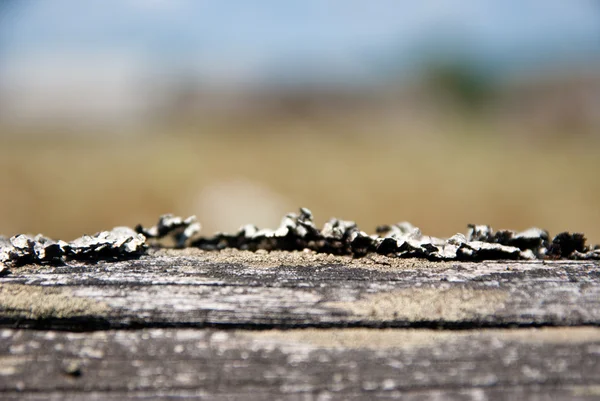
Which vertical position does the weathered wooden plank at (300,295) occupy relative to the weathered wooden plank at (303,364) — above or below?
above

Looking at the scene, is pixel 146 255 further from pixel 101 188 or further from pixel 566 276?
pixel 101 188

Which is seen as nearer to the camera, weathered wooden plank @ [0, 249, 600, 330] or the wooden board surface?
the wooden board surface

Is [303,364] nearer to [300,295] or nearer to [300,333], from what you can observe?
[300,333]

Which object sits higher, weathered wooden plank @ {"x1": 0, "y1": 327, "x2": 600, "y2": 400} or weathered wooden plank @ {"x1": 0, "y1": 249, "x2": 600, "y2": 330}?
weathered wooden plank @ {"x1": 0, "y1": 249, "x2": 600, "y2": 330}

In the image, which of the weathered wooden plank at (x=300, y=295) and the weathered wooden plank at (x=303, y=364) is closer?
the weathered wooden plank at (x=303, y=364)

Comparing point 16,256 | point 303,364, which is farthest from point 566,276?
point 16,256
